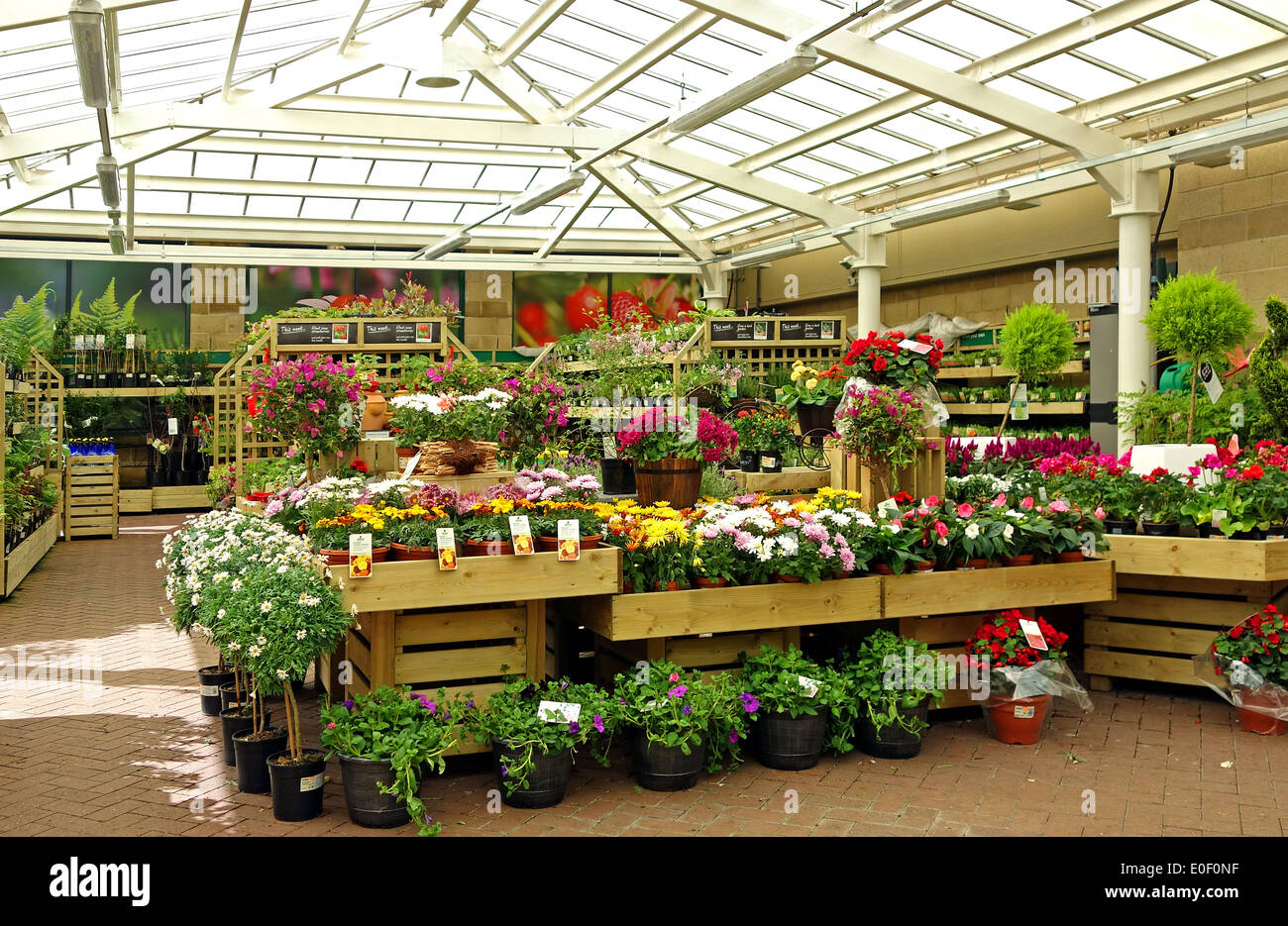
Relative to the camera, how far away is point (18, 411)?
11633 mm

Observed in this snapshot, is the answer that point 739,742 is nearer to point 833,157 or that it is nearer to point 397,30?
point 397,30

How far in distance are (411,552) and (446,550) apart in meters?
0.14

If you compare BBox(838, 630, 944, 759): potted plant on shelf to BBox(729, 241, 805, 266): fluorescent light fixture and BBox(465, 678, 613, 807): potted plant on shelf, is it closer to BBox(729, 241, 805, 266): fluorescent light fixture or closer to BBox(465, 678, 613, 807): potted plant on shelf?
BBox(465, 678, 613, 807): potted plant on shelf

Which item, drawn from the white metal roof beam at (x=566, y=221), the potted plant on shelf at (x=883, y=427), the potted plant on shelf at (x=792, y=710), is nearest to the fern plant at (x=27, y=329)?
the white metal roof beam at (x=566, y=221)

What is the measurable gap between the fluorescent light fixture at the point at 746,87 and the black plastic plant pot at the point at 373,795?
645 centimetres

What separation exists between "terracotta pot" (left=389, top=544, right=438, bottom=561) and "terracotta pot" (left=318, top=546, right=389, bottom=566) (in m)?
0.04

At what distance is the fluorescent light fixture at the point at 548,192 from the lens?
40.5 ft

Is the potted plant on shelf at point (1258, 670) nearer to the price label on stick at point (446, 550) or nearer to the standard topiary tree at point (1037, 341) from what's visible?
the price label on stick at point (446, 550)

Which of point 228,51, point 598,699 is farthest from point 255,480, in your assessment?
point 598,699

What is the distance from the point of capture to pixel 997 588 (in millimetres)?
5027

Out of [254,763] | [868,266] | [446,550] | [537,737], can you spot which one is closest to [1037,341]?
[868,266]

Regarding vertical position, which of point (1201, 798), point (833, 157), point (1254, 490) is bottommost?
point (1201, 798)

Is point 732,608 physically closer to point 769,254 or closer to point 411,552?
point 411,552

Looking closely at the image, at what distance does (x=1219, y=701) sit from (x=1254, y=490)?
1064 millimetres
